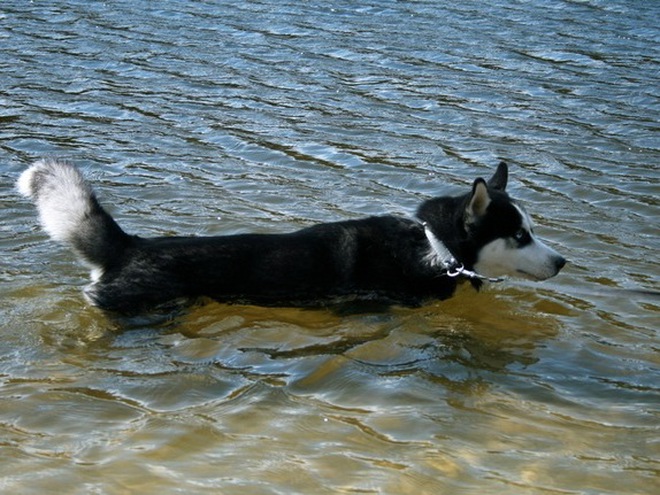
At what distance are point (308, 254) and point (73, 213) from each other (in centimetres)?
152

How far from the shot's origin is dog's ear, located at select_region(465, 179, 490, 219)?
22.4 feet

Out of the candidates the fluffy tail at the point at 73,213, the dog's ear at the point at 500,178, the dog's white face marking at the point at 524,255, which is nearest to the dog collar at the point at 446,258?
the dog's white face marking at the point at 524,255

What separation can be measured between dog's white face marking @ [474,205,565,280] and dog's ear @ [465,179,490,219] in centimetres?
22

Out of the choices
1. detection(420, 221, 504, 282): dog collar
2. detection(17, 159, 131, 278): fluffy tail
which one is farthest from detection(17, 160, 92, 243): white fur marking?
detection(420, 221, 504, 282): dog collar

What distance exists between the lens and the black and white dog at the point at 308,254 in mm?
6418

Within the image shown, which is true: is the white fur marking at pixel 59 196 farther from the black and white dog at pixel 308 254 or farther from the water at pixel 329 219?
the water at pixel 329 219

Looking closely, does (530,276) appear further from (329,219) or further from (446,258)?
(329,219)

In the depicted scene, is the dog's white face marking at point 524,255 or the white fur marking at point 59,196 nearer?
the white fur marking at point 59,196

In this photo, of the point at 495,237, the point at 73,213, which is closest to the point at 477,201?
the point at 495,237

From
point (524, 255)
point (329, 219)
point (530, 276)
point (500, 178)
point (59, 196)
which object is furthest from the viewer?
point (329, 219)

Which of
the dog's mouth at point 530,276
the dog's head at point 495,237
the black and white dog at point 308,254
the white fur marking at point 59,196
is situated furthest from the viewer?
the dog's mouth at point 530,276

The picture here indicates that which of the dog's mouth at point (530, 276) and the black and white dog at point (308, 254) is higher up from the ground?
the black and white dog at point (308, 254)

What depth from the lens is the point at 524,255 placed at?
7.14 meters

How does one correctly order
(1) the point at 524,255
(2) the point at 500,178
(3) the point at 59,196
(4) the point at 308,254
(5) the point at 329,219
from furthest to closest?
(5) the point at 329,219 < (2) the point at 500,178 < (1) the point at 524,255 < (4) the point at 308,254 < (3) the point at 59,196
